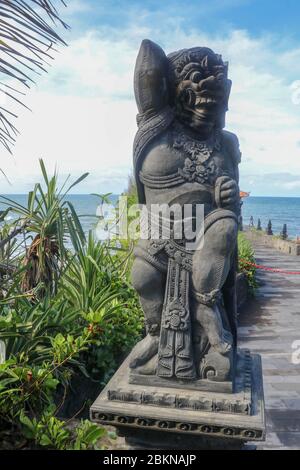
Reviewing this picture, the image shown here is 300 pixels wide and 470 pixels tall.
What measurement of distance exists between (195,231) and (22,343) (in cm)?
152

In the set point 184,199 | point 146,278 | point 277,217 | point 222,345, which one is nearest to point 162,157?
point 184,199

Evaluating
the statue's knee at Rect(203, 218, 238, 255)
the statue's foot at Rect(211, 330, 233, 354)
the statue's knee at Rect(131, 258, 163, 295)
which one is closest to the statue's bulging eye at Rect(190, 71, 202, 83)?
the statue's knee at Rect(203, 218, 238, 255)

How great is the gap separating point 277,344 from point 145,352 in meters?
3.71

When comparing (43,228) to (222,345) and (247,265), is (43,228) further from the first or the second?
(247,265)

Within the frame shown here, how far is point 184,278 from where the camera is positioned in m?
2.54

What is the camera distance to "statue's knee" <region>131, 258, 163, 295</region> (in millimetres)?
2557

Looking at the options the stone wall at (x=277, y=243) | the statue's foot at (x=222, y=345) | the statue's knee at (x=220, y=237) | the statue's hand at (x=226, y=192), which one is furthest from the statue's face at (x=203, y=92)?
the stone wall at (x=277, y=243)

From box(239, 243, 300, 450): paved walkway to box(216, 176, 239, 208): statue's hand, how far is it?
204 cm

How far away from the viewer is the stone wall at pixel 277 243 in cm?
1420

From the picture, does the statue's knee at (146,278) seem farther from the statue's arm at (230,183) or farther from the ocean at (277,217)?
the ocean at (277,217)

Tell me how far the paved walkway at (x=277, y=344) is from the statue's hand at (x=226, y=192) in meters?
2.04

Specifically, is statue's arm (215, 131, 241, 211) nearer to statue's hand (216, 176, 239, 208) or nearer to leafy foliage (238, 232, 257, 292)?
statue's hand (216, 176, 239, 208)
